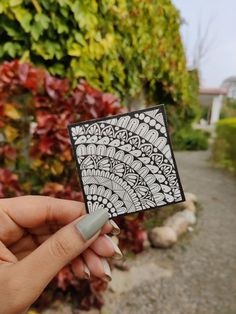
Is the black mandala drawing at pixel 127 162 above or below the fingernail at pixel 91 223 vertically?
above

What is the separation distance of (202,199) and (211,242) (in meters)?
1.98

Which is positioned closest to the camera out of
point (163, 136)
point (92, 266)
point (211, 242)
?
point (163, 136)

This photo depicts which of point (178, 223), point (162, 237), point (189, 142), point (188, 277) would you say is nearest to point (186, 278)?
point (188, 277)

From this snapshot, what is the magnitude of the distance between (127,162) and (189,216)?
4264 millimetres

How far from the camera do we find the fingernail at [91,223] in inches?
38.5

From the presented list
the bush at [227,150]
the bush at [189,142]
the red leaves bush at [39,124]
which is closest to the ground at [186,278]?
the red leaves bush at [39,124]

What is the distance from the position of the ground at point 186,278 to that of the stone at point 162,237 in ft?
0.29

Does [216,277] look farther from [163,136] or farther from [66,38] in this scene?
[163,136]

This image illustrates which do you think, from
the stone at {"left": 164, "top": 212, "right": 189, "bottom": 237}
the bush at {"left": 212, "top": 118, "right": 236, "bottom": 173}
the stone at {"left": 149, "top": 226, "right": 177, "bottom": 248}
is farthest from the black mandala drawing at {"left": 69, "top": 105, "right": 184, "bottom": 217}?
the bush at {"left": 212, "top": 118, "right": 236, "bottom": 173}

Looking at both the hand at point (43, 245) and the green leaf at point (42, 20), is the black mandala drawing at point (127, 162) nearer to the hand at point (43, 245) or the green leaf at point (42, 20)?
the hand at point (43, 245)

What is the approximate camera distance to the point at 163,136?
97cm

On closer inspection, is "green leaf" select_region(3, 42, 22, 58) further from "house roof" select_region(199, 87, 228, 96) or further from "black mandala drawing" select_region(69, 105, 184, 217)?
"house roof" select_region(199, 87, 228, 96)

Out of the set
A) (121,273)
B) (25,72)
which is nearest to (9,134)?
(25,72)

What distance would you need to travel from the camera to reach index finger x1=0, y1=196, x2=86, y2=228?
117 centimetres
